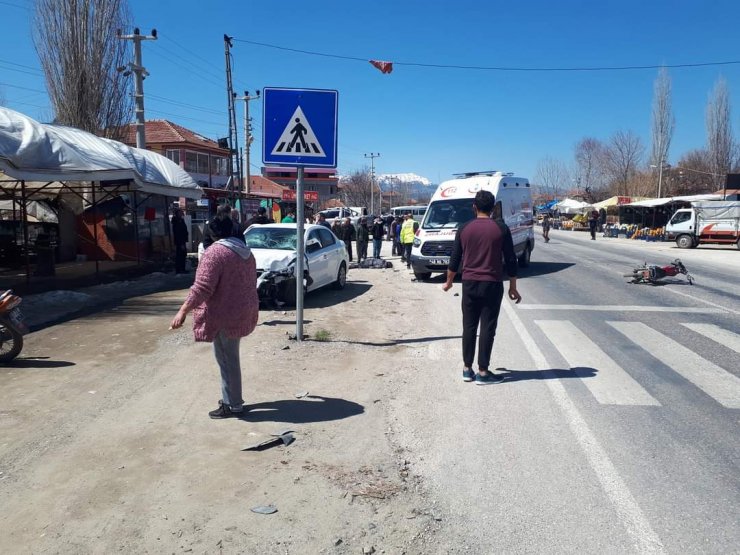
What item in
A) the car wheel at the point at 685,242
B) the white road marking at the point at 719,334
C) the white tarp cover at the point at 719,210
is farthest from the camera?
the car wheel at the point at 685,242

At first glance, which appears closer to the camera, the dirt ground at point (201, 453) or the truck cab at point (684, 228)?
the dirt ground at point (201, 453)

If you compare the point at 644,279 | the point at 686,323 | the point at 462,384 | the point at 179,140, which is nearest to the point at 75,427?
the point at 462,384

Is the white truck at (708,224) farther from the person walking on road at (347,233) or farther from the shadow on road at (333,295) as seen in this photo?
the shadow on road at (333,295)

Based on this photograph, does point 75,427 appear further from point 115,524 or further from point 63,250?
point 63,250

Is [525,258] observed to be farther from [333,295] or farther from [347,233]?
[333,295]

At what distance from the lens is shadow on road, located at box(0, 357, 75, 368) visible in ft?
22.8

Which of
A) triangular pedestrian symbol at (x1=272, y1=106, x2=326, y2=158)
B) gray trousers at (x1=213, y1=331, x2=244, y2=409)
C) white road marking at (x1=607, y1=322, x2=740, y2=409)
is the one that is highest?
triangular pedestrian symbol at (x1=272, y1=106, x2=326, y2=158)

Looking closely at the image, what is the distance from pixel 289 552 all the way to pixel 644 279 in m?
13.0

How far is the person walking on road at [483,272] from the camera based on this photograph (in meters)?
5.95

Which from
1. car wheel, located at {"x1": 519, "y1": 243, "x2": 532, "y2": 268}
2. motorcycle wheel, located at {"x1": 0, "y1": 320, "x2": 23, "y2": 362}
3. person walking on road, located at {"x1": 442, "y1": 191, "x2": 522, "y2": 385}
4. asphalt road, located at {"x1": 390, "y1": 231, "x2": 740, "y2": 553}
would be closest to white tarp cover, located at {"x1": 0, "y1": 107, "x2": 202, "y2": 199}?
motorcycle wheel, located at {"x1": 0, "y1": 320, "x2": 23, "y2": 362}

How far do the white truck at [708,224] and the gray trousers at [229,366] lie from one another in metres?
29.2

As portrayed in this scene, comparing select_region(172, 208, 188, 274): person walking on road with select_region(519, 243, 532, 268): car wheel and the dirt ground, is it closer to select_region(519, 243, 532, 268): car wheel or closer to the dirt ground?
the dirt ground

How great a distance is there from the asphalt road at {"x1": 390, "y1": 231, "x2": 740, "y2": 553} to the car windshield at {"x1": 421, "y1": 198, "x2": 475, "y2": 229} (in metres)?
6.57

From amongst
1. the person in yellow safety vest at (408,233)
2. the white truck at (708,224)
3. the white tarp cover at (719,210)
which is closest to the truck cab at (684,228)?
the white truck at (708,224)
